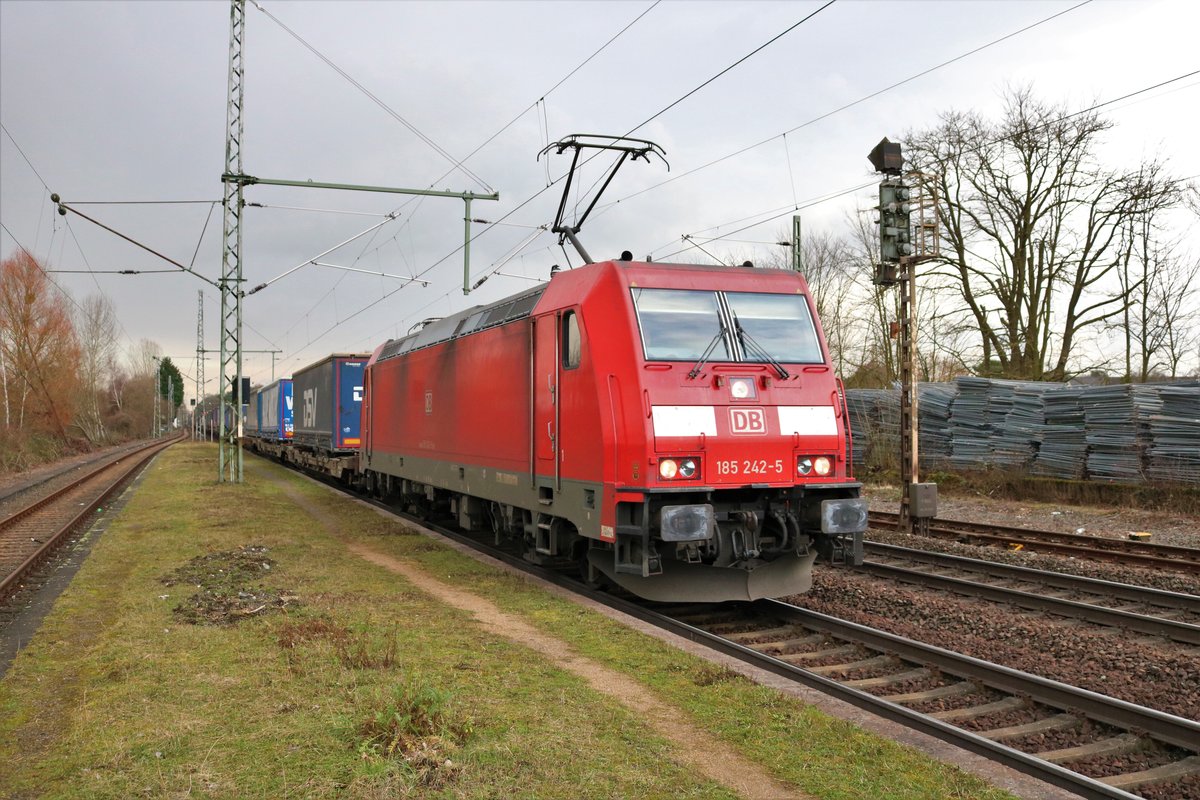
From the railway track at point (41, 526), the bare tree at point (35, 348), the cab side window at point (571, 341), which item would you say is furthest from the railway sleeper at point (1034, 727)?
the bare tree at point (35, 348)

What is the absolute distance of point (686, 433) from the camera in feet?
27.8

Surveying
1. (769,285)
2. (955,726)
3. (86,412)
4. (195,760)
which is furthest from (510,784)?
(86,412)

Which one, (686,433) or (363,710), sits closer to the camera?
(363,710)

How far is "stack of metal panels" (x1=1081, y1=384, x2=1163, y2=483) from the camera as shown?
18469mm

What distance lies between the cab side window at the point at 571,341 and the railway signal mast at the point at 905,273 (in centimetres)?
769

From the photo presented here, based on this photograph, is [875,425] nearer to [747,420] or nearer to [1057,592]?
[1057,592]

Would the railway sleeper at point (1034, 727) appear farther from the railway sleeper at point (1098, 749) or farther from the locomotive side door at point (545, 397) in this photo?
the locomotive side door at point (545, 397)

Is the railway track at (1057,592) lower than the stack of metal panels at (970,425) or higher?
lower

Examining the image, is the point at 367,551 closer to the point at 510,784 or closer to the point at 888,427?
the point at 510,784

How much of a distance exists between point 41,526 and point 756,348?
51.2ft

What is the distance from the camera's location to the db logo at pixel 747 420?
8.73m

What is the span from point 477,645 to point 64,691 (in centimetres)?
307

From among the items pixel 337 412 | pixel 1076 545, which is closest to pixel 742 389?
pixel 1076 545

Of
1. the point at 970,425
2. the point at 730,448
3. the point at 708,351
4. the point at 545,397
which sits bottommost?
the point at 730,448
